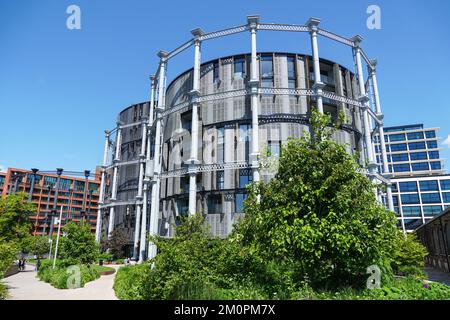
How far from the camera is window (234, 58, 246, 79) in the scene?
105ft

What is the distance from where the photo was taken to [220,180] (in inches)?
1195

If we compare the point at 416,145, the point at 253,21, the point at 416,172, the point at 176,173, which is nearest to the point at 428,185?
the point at 416,172

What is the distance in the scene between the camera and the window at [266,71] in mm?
31812

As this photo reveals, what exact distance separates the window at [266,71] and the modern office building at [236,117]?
4.4 inches

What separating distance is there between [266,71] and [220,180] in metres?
13.4

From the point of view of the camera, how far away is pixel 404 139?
301 ft

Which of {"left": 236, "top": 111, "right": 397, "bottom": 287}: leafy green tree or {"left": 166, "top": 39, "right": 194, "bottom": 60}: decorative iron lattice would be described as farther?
{"left": 166, "top": 39, "right": 194, "bottom": 60}: decorative iron lattice

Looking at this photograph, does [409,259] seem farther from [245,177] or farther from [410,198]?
[410,198]

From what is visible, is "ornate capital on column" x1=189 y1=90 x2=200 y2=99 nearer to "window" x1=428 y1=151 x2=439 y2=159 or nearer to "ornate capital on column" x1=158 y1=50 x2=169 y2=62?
"ornate capital on column" x1=158 y1=50 x2=169 y2=62

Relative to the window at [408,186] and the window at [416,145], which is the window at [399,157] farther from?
the window at [408,186]

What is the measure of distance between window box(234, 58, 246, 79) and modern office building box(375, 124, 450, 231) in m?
62.9

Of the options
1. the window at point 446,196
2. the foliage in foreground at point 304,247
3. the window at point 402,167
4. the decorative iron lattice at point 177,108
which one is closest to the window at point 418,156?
the window at point 402,167

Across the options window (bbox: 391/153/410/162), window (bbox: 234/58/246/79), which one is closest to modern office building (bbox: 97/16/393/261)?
window (bbox: 234/58/246/79)
